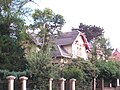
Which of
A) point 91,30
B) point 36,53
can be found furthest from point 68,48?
point 91,30

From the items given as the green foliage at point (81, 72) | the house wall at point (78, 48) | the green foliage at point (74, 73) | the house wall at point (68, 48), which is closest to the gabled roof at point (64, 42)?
the house wall at point (68, 48)

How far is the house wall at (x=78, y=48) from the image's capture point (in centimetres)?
3978

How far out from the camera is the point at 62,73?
27.5 meters

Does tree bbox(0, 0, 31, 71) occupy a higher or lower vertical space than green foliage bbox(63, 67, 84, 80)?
higher

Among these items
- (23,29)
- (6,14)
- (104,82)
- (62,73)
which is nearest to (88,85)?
(62,73)

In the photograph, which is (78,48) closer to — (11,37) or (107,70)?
(107,70)

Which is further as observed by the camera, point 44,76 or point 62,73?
point 62,73

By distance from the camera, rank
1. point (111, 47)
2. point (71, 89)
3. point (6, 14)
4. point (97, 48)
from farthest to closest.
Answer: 1. point (111, 47)
2. point (97, 48)
3. point (6, 14)
4. point (71, 89)

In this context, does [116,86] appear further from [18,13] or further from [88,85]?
[18,13]

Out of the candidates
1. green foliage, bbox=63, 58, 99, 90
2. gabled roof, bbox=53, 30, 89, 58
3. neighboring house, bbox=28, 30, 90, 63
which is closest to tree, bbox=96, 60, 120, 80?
green foliage, bbox=63, 58, 99, 90

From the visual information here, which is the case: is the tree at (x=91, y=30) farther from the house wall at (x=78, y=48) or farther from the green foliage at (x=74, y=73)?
the green foliage at (x=74, y=73)

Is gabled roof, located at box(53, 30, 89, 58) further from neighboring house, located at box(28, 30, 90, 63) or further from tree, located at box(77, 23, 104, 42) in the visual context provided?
tree, located at box(77, 23, 104, 42)

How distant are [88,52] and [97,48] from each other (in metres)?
3.71

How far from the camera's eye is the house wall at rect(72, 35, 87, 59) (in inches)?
1566
